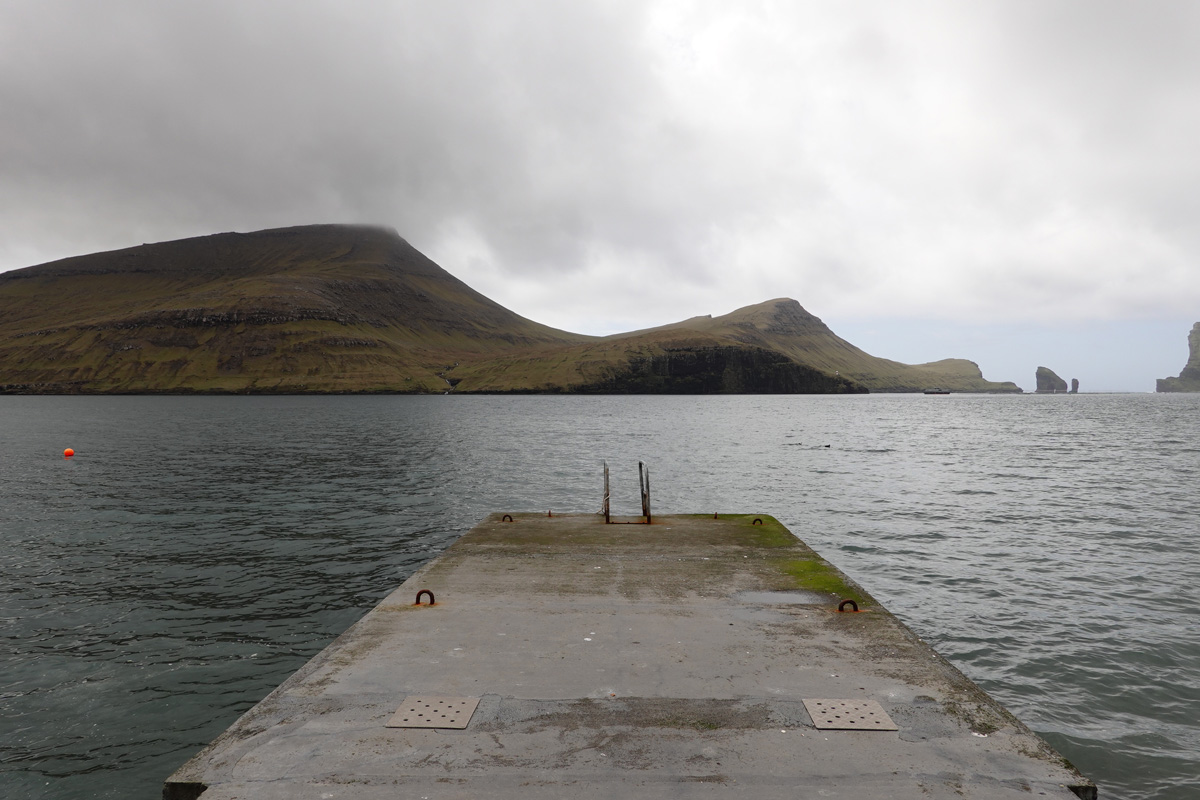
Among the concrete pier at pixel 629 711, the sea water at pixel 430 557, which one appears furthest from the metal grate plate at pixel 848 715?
the sea water at pixel 430 557

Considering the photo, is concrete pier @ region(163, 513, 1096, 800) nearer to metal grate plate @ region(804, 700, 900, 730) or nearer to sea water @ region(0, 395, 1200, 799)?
metal grate plate @ region(804, 700, 900, 730)

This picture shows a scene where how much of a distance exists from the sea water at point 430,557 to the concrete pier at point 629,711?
3084mm

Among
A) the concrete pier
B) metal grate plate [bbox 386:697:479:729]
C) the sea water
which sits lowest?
the sea water

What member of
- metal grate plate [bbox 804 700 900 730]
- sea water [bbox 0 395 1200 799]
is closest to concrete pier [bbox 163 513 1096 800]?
metal grate plate [bbox 804 700 900 730]

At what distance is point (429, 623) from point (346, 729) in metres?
3.22

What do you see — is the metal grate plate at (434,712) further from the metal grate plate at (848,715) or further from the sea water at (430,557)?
the sea water at (430,557)

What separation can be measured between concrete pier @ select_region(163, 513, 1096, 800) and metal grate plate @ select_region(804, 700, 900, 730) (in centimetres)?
2

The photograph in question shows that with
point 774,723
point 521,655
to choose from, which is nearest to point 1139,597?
point 774,723

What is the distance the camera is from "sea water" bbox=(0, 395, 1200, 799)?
31.1 feet

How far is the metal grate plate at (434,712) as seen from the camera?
6301 mm

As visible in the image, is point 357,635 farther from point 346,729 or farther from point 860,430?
point 860,430

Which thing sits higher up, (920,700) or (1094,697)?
(920,700)

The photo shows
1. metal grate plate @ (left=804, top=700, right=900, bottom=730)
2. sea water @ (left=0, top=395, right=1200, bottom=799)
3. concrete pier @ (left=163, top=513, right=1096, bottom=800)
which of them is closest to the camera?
concrete pier @ (left=163, top=513, right=1096, bottom=800)

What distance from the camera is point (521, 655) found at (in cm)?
818
